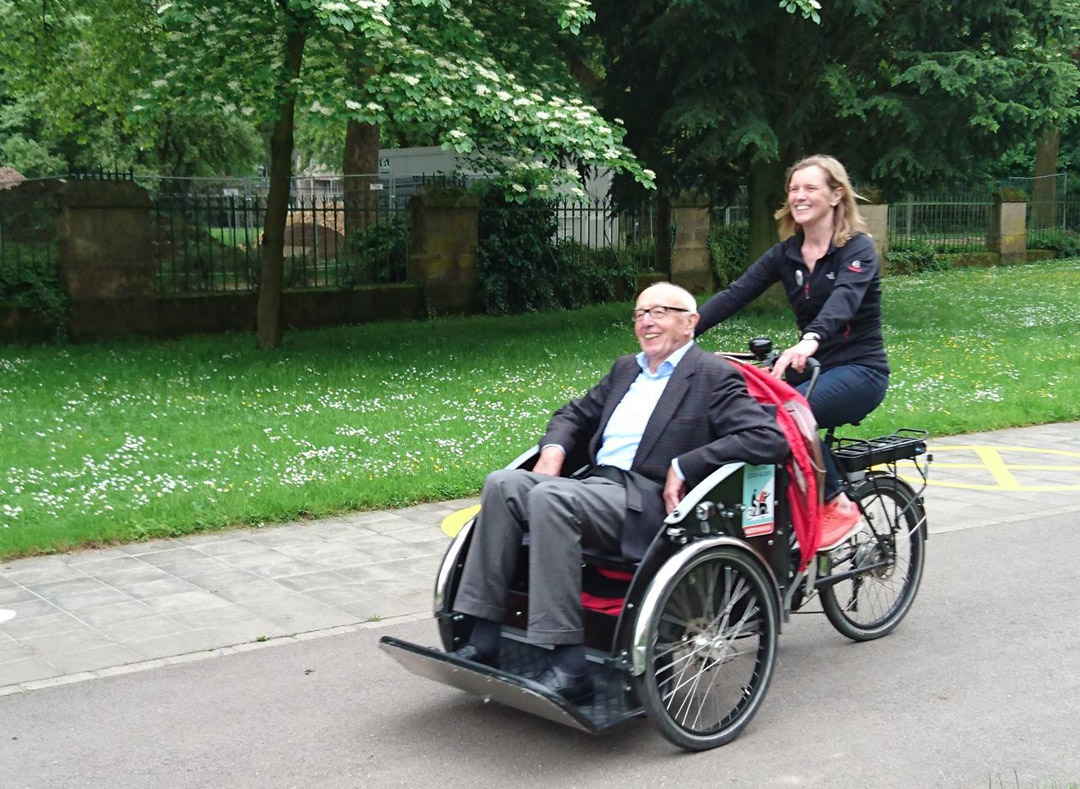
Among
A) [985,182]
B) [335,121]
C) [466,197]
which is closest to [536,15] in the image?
[335,121]

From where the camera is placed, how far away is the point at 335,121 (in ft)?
Result: 44.5

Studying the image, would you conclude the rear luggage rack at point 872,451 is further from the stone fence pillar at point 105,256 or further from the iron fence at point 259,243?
the iron fence at point 259,243

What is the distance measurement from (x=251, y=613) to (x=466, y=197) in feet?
49.7

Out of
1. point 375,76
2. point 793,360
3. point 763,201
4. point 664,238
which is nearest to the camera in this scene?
point 793,360

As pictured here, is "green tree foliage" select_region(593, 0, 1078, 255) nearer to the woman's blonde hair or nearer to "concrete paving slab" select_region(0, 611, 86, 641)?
the woman's blonde hair

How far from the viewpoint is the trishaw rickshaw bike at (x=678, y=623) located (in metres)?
4.38

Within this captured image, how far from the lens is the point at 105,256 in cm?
1717

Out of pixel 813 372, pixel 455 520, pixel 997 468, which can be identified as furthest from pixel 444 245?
pixel 813 372

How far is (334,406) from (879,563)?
6.75 metres

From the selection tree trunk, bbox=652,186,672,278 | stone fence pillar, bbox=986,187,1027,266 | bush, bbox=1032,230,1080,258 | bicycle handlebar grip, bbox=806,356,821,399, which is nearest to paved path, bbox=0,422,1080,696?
bicycle handlebar grip, bbox=806,356,821,399

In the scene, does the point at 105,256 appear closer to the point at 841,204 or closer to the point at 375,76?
the point at 375,76

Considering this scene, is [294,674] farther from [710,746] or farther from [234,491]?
[234,491]

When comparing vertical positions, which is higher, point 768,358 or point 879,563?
point 768,358

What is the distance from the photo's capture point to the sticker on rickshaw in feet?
15.9
